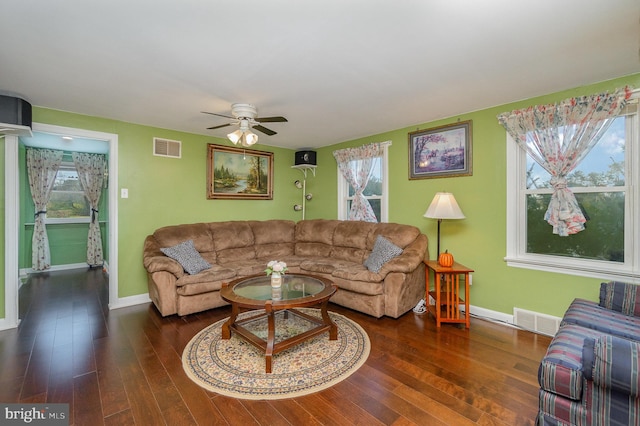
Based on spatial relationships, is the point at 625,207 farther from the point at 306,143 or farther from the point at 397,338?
the point at 306,143

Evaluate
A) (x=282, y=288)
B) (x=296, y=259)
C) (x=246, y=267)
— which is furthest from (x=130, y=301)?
(x=282, y=288)

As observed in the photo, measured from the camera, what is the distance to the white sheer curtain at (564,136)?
2.44 metres

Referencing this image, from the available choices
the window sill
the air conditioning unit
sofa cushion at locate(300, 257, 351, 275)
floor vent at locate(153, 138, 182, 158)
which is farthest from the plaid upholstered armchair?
the air conditioning unit

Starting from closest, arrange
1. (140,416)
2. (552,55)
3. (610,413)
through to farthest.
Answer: (610,413), (140,416), (552,55)

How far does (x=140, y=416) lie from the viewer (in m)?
1.68

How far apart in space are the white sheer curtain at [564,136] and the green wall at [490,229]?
0.51 ft

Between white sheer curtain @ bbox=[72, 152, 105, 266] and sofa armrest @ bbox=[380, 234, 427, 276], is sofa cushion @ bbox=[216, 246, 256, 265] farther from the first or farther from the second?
white sheer curtain @ bbox=[72, 152, 105, 266]

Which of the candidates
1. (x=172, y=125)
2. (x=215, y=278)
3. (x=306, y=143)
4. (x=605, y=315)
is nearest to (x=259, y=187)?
(x=306, y=143)

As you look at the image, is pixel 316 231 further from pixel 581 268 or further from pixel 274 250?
pixel 581 268

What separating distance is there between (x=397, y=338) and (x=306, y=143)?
3.51 m

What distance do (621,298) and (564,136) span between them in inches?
58.5

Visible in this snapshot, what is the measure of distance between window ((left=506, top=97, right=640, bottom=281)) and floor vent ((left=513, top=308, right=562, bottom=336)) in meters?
0.48

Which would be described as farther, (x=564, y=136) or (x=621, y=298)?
(x=564, y=136)

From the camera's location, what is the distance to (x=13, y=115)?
8.87ft
